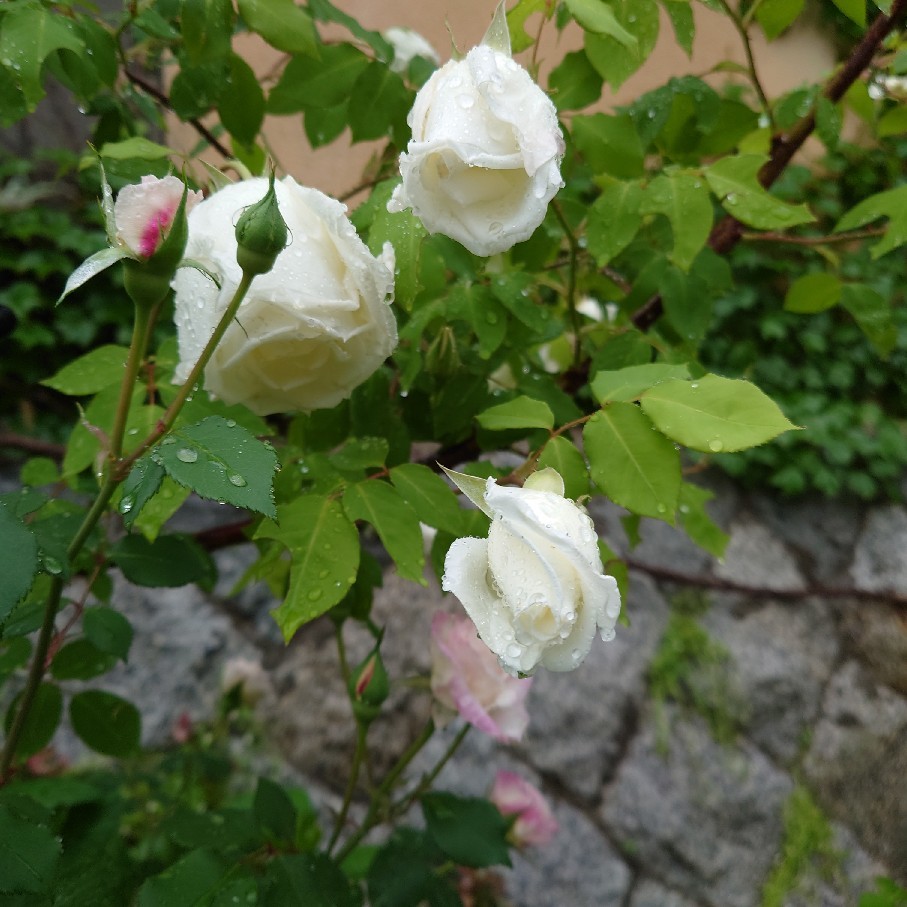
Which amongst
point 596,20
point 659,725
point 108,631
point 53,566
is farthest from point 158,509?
point 659,725

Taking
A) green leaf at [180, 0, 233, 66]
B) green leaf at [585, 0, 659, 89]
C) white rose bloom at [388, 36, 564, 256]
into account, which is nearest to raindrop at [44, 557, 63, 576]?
white rose bloom at [388, 36, 564, 256]

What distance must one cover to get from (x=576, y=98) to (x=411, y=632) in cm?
114

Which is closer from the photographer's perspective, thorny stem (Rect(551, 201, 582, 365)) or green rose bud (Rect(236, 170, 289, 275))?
green rose bud (Rect(236, 170, 289, 275))

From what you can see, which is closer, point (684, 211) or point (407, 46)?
point (684, 211)

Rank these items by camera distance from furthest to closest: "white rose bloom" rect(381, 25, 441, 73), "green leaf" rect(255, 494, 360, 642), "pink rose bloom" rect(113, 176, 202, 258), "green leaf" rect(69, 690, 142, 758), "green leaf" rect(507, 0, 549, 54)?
1. "white rose bloom" rect(381, 25, 441, 73)
2. "green leaf" rect(69, 690, 142, 758)
3. "green leaf" rect(507, 0, 549, 54)
4. "green leaf" rect(255, 494, 360, 642)
5. "pink rose bloom" rect(113, 176, 202, 258)

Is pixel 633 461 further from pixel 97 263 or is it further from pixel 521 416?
pixel 97 263

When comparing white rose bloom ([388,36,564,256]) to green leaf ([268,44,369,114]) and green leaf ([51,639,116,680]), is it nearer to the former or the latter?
green leaf ([268,44,369,114])

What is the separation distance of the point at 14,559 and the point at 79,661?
348mm

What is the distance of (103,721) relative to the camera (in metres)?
0.63

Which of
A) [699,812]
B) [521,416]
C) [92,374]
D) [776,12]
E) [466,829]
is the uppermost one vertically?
[776,12]

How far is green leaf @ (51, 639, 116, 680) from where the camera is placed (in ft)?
1.90

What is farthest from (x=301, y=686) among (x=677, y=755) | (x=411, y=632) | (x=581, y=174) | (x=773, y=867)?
(x=581, y=174)

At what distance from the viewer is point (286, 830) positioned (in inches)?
22.9

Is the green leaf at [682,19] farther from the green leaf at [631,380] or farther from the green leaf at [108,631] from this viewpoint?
the green leaf at [108,631]
